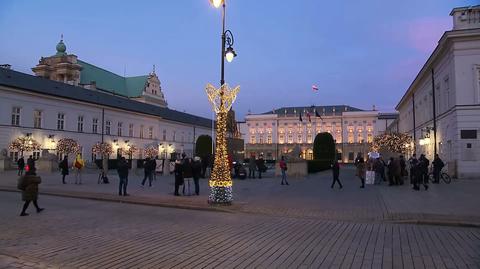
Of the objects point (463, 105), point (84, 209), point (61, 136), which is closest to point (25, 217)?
point (84, 209)

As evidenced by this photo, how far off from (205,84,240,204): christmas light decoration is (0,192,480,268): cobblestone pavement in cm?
242

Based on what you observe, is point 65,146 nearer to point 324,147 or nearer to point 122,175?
point 324,147

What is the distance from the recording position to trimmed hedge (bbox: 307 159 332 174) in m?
40.7

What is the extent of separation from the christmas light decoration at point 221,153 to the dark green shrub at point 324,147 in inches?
1372

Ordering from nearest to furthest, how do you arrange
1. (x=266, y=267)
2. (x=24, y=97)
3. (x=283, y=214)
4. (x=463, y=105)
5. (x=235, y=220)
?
(x=266, y=267)
(x=235, y=220)
(x=283, y=214)
(x=463, y=105)
(x=24, y=97)

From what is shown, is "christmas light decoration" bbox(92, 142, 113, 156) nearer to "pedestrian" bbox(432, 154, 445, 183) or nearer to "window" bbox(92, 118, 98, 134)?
"window" bbox(92, 118, 98, 134)

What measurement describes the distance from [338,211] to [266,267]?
770cm

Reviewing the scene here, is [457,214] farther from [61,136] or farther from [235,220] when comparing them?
[61,136]

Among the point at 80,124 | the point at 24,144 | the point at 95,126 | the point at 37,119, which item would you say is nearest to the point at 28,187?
the point at 24,144

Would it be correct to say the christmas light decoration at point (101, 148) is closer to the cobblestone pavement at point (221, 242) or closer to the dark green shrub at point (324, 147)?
the dark green shrub at point (324, 147)

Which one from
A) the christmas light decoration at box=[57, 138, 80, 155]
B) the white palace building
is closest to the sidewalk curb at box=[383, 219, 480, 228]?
the white palace building

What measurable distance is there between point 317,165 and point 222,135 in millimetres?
27946

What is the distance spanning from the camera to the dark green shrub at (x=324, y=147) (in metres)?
50.0

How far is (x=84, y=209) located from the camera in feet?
47.6
